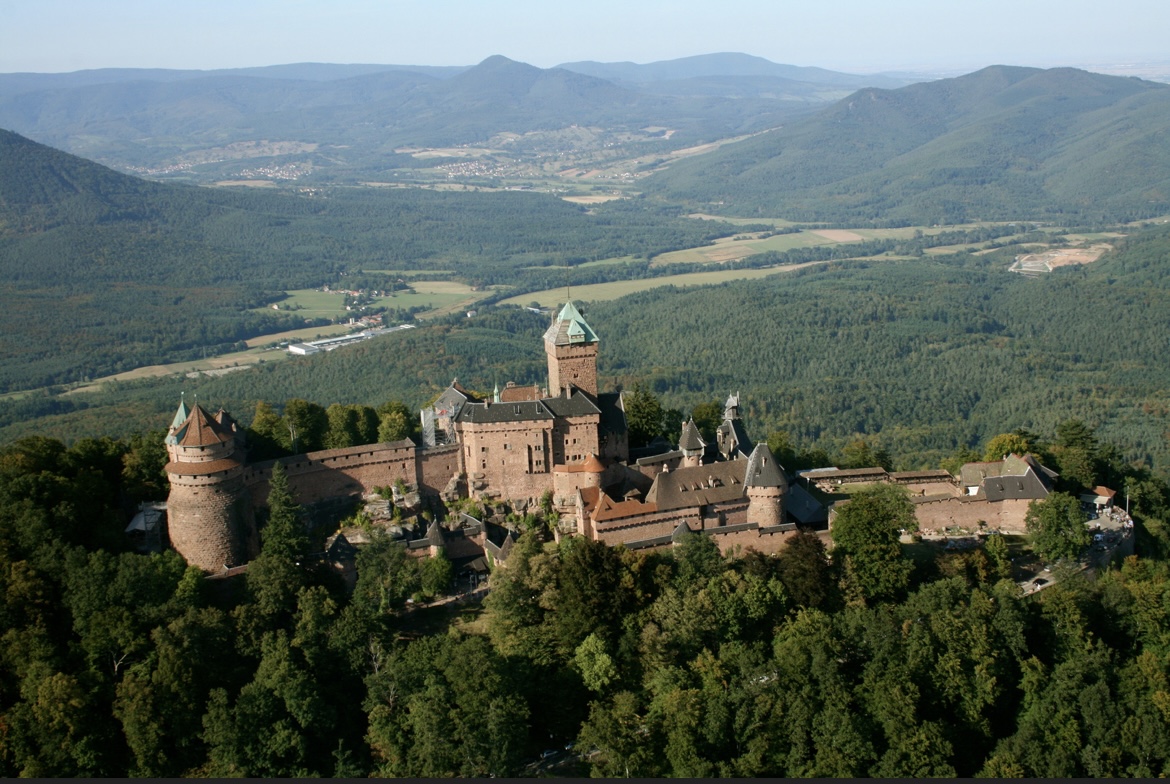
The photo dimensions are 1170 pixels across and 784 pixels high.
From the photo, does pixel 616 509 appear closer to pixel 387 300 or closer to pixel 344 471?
pixel 344 471

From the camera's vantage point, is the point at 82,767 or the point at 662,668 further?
the point at 662,668

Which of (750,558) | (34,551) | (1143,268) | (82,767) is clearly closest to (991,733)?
(750,558)

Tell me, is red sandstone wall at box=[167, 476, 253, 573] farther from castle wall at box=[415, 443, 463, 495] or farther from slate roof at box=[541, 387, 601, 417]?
slate roof at box=[541, 387, 601, 417]

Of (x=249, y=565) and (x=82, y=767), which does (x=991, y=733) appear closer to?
(x=249, y=565)

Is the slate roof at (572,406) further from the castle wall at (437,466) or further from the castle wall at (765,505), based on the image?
the castle wall at (765,505)

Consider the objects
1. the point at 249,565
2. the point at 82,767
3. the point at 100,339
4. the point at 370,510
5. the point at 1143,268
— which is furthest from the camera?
the point at 1143,268

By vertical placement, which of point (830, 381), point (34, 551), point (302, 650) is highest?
point (34, 551)

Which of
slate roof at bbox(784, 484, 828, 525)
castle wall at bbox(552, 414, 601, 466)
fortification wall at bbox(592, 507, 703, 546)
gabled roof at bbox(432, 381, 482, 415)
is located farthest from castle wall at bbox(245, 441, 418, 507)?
slate roof at bbox(784, 484, 828, 525)
